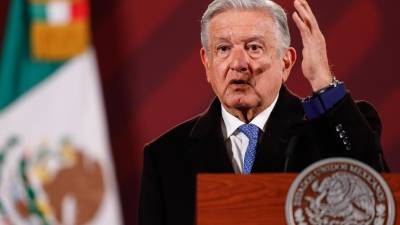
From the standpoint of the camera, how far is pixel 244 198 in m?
1.73

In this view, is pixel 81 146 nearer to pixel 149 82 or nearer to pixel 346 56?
pixel 149 82

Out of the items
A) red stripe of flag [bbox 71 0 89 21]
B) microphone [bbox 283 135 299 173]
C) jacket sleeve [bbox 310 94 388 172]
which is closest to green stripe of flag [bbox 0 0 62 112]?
red stripe of flag [bbox 71 0 89 21]

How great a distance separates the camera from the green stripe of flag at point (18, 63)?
3.35m

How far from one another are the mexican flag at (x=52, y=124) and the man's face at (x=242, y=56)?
1.25 meters

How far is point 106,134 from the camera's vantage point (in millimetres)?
3348

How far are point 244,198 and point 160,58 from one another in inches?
65.9

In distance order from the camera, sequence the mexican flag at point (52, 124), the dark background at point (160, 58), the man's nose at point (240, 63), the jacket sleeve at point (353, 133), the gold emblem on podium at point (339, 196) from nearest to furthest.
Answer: the gold emblem on podium at point (339, 196) → the jacket sleeve at point (353, 133) → the man's nose at point (240, 63) → the dark background at point (160, 58) → the mexican flag at point (52, 124)

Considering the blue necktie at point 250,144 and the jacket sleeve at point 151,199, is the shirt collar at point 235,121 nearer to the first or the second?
the blue necktie at point 250,144

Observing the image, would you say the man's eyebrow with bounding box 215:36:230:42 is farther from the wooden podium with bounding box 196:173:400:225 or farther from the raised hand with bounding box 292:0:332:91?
the wooden podium with bounding box 196:173:400:225

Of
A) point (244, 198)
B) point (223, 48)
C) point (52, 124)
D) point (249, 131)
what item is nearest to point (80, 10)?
point (52, 124)

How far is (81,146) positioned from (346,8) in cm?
131

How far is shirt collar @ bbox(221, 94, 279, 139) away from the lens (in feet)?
7.24

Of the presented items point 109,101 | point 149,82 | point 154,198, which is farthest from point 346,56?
point 154,198

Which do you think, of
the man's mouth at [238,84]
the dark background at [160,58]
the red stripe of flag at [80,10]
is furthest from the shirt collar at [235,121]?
the red stripe of flag at [80,10]
